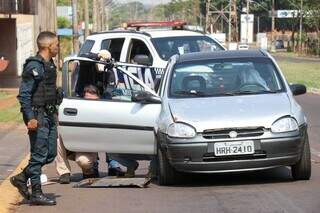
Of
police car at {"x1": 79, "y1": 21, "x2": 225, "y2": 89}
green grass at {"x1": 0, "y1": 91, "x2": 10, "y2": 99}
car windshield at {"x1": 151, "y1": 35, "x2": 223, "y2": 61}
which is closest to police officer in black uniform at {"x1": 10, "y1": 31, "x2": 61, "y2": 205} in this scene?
police car at {"x1": 79, "y1": 21, "x2": 225, "y2": 89}

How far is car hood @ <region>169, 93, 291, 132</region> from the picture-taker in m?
8.66

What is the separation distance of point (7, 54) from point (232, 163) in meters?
25.6

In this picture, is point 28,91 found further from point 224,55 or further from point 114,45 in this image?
point 114,45

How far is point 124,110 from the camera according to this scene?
9.48 m

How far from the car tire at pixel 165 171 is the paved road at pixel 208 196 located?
10 cm

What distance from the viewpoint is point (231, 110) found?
890 centimetres

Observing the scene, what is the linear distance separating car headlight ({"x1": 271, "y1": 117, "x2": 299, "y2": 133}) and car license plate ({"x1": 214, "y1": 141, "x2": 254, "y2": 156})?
32cm

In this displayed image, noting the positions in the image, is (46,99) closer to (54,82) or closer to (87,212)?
(54,82)

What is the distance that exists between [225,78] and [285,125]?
1.44 m

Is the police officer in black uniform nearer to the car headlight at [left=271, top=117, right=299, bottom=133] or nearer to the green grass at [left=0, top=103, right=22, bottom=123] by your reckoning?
the car headlight at [left=271, top=117, right=299, bottom=133]

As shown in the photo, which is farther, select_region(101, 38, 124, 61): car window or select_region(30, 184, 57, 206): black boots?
select_region(101, 38, 124, 61): car window

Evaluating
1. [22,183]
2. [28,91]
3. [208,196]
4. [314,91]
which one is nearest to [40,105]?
[28,91]

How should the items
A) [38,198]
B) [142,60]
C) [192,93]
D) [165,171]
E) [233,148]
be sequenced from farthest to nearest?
1. [142,60]
2. [192,93]
3. [165,171]
4. [233,148]
5. [38,198]

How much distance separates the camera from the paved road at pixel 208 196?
7.82m
